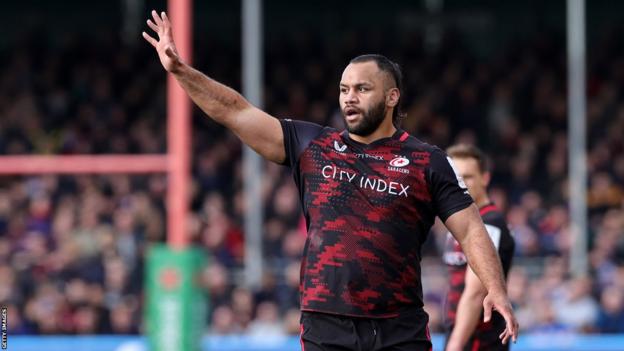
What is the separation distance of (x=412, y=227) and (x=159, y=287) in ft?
8.91

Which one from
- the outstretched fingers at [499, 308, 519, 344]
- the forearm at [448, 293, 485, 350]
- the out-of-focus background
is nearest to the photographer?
the outstretched fingers at [499, 308, 519, 344]

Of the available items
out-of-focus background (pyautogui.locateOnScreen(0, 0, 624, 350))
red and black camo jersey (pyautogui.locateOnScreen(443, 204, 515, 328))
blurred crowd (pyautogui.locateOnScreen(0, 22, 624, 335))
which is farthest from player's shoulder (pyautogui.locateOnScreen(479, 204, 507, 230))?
blurred crowd (pyautogui.locateOnScreen(0, 22, 624, 335))

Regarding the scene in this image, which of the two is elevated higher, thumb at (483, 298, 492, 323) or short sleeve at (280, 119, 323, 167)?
short sleeve at (280, 119, 323, 167)

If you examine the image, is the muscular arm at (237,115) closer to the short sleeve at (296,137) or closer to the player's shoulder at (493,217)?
the short sleeve at (296,137)

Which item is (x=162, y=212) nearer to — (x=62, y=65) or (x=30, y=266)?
(x=30, y=266)

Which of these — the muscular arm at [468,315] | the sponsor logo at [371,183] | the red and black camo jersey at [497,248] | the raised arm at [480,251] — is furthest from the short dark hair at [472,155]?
the sponsor logo at [371,183]

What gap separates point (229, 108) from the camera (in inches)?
177

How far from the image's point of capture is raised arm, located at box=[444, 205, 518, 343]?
14.2ft

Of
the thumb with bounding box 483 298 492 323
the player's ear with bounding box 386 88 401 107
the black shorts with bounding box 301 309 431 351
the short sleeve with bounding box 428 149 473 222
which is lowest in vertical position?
the black shorts with bounding box 301 309 431 351

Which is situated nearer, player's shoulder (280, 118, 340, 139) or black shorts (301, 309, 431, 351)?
black shorts (301, 309, 431, 351)

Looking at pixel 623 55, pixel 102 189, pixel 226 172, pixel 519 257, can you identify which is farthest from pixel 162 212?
pixel 623 55

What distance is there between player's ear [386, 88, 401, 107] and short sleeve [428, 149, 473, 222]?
0.25m

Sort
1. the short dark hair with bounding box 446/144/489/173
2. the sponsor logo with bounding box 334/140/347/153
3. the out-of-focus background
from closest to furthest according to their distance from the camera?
1. the sponsor logo with bounding box 334/140/347/153
2. the short dark hair with bounding box 446/144/489/173
3. the out-of-focus background

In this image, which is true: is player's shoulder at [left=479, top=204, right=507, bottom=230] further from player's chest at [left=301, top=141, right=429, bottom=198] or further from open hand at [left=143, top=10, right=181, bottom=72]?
open hand at [left=143, top=10, right=181, bottom=72]
